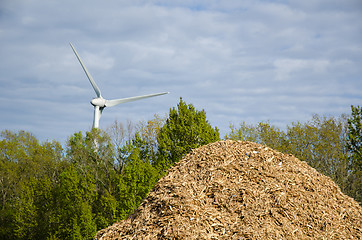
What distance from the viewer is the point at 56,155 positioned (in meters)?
39.4

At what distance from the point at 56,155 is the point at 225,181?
1264 inches

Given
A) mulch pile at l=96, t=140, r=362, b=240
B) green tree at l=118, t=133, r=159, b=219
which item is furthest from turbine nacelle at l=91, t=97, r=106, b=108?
mulch pile at l=96, t=140, r=362, b=240

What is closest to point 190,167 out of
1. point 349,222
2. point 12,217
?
point 349,222

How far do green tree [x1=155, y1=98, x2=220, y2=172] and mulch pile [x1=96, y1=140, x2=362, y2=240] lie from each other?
14630 millimetres

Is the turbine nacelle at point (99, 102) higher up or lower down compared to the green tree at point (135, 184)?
higher up

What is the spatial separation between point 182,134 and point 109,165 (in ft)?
34.2

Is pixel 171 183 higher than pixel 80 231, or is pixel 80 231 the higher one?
pixel 171 183

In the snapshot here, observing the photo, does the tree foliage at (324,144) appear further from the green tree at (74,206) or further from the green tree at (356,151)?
the green tree at (74,206)

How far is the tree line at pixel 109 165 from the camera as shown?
2705 cm

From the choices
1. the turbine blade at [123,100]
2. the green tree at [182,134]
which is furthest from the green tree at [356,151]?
the turbine blade at [123,100]

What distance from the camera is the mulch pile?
8.84 meters

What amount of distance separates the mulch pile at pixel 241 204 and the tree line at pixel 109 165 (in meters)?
14.2

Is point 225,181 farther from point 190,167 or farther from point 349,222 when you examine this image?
point 349,222

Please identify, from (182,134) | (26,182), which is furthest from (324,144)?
(26,182)
